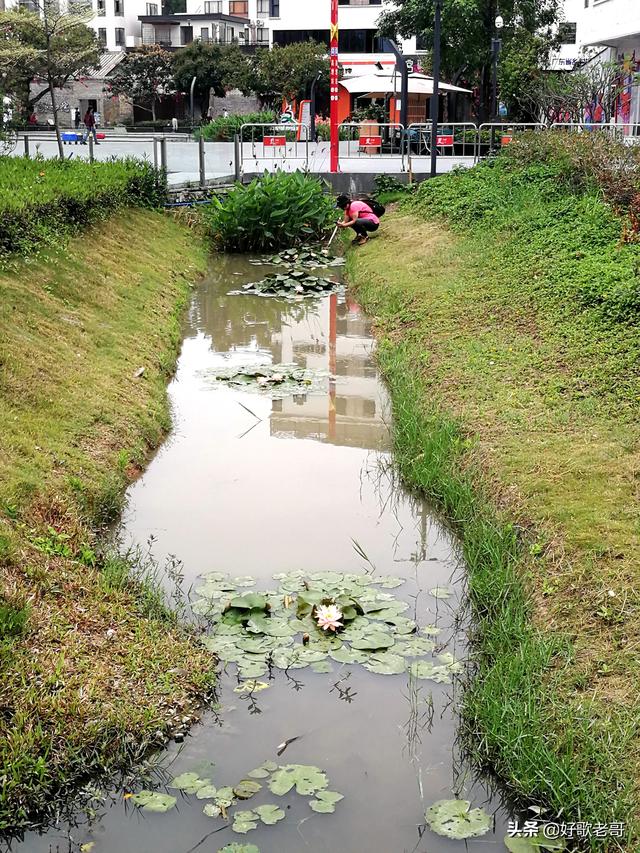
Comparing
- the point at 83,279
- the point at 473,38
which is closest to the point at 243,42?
the point at 473,38

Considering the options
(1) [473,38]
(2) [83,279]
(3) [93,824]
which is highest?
(1) [473,38]

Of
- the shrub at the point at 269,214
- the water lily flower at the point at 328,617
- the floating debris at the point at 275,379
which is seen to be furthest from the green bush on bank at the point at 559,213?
the water lily flower at the point at 328,617

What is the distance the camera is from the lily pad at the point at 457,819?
4.55 metres

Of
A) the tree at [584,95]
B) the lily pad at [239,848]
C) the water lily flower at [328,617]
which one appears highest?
the tree at [584,95]

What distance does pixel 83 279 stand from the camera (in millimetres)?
12688

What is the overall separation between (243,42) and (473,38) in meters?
35.6

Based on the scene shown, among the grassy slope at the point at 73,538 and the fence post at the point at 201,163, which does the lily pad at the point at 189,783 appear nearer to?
the grassy slope at the point at 73,538

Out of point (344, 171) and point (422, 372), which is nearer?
point (422, 372)

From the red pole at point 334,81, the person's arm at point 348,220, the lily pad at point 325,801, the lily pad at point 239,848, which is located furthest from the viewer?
the red pole at point 334,81

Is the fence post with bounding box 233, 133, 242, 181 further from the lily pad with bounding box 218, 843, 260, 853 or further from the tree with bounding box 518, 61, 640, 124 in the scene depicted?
the lily pad with bounding box 218, 843, 260, 853

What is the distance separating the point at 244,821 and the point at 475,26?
3243cm

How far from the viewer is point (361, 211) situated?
19656mm

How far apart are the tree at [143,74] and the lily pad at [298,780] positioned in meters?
54.5

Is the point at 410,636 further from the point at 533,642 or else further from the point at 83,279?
the point at 83,279
